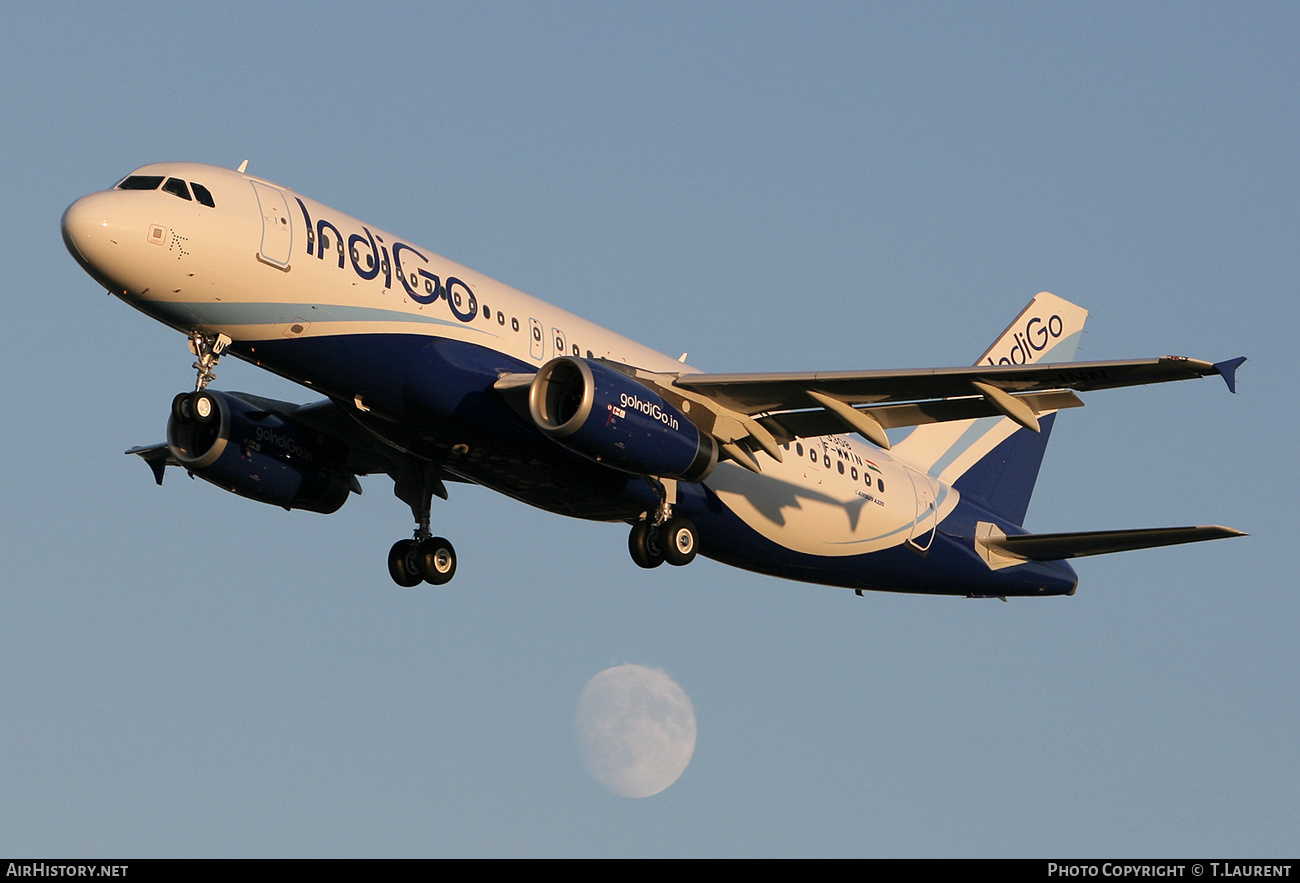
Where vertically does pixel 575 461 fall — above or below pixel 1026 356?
below

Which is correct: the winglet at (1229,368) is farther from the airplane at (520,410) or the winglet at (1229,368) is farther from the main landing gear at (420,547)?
the main landing gear at (420,547)

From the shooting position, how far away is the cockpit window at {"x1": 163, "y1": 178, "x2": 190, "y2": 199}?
82.0 feet

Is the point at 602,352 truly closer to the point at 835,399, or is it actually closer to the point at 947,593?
the point at 835,399

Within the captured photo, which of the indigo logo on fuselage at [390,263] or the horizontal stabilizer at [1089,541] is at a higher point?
the indigo logo on fuselage at [390,263]

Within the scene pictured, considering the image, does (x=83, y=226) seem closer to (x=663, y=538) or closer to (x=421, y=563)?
(x=421, y=563)

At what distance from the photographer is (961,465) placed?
122ft

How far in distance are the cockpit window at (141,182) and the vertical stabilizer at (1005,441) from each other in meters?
18.0

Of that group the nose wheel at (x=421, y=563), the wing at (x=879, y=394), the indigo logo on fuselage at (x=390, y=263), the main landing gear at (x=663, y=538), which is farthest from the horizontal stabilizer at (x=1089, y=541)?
the indigo logo on fuselage at (x=390, y=263)

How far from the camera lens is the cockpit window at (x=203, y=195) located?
25.0m

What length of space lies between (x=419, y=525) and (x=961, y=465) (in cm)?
1293

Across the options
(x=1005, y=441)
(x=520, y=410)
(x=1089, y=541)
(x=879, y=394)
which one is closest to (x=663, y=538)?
(x=520, y=410)

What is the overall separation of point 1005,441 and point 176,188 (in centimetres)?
2128

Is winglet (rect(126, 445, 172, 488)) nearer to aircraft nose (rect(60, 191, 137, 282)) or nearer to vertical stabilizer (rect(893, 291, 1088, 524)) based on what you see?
aircraft nose (rect(60, 191, 137, 282))
